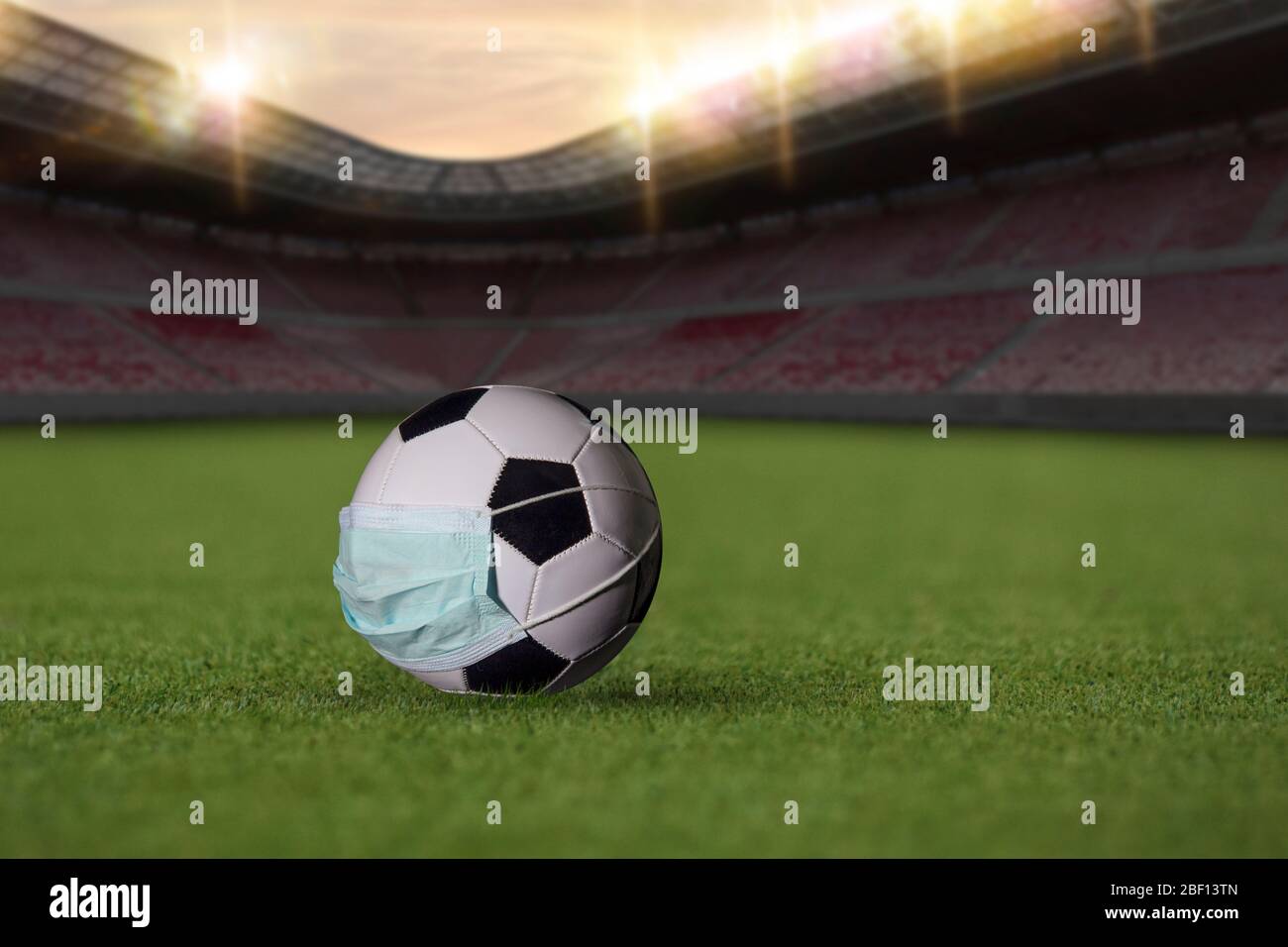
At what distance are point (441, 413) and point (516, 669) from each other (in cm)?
110

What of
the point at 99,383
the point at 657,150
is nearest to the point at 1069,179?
the point at 657,150

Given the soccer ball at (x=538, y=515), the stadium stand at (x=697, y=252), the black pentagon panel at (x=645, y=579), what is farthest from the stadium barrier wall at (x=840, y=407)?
the soccer ball at (x=538, y=515)

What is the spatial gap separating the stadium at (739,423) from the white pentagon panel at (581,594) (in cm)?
27

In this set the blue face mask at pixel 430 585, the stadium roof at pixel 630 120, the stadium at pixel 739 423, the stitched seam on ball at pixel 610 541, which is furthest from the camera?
the stadium roof at pixel 630 120

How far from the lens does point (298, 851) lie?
2660 millimetres

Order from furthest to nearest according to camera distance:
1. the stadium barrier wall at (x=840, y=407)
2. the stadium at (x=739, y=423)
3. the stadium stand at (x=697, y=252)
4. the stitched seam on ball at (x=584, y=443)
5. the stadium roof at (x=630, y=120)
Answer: the stadium stand at (x=697, y=252)
the stadium roof at (x=630, y=120)
the stadium barrier wall at (x=840, y=407)
the stitched seam on ball at (x=584, y=443)
the stadium at (x=739, y=423)

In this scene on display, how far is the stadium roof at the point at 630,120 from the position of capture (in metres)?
26.8

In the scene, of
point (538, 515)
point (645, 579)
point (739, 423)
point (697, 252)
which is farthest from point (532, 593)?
point (697, 252)

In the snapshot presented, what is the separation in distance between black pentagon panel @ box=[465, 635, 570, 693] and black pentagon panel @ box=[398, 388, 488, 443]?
0.96 m

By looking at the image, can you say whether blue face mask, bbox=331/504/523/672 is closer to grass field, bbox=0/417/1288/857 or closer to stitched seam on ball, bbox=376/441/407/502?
stitched seam on ball, bbox=376/441/407/502

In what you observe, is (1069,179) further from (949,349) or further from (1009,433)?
(1009,433)

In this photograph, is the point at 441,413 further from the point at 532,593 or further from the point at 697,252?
the point at 697,252

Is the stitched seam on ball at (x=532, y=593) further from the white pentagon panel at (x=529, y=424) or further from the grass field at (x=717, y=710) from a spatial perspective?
the white pentagon panel at (x=529, y=424)

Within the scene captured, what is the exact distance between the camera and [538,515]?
3.91 metres
